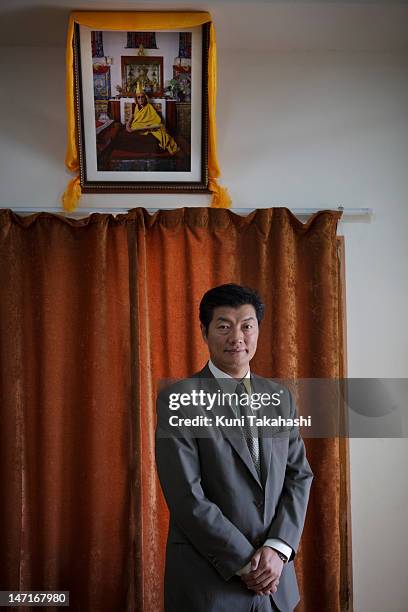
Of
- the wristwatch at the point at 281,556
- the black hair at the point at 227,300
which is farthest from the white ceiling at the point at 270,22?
the wristwatch at the point at 281,556

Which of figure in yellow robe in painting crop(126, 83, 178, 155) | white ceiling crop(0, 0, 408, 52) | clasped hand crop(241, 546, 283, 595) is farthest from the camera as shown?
figure in yellow robe in painting crop(126, 83, 178, 155)

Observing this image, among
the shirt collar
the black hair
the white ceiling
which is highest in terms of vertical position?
the white ceiling

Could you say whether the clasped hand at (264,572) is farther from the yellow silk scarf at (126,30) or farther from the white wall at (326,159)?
the yellow silk scarf at (126,30)

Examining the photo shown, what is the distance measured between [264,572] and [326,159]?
183 centimetres

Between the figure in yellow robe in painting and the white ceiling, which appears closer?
the white ceiling

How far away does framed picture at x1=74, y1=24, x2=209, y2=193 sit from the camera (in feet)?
8.56

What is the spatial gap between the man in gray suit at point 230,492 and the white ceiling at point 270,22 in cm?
129

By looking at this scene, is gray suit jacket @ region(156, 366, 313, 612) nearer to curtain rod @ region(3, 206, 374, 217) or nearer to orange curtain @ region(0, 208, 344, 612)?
orange curtain @ region(0, 208, 344, 612)

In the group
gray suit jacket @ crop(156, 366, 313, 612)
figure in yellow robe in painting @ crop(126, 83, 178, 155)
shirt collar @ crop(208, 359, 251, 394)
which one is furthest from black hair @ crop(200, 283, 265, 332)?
figure in yellow robe in painting @ crop(126, 83, 178, 155)

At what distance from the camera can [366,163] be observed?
284 centimetres

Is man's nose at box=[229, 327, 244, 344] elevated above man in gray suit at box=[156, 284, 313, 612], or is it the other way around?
man's nose at box=[229, 327, 244, 344]

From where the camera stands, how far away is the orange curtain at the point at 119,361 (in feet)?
8.46

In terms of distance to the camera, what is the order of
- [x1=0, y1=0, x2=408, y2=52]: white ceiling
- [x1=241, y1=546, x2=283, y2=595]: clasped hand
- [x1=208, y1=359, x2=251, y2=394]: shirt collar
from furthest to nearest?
1. [x1=0, y1=0, x2=408, y2=52]: white ceiling
2. [x1=208, y1=359, x2=251, y2=394]: shirt collar
3. [x1=241, y1=546, x2=283, y2=595]: clasped hand

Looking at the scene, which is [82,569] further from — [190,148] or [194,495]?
[190,148]
